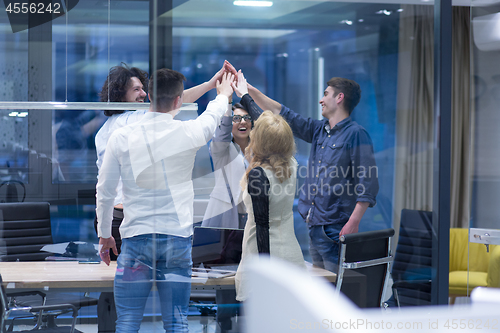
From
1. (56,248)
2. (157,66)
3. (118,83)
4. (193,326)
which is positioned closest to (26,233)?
(56,248)

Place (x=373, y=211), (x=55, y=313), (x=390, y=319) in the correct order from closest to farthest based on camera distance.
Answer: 1. (x=390, y=319)
2. (x=55, y=313)
3. (x=373, y=211)

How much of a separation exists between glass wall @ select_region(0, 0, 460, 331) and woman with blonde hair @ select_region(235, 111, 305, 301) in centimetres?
31

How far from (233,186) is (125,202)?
0.73 m

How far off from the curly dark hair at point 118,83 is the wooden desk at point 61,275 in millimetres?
1049

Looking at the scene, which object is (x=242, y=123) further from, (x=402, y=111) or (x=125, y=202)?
(x=402, y=111)

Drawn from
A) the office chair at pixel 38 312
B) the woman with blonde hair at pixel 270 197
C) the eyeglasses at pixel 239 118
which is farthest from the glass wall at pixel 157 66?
the office chair at pixel 38 312

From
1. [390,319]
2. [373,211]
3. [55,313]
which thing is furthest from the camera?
A: [373,211]

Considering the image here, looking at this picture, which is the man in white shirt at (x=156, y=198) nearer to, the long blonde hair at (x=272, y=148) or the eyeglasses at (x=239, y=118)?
the eyeglasses at (x=239, y=118)

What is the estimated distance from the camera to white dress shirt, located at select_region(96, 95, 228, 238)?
309 centimetres

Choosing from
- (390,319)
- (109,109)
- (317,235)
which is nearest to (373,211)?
(317,235)

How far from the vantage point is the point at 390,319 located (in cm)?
87

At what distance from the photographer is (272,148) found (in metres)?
2.80

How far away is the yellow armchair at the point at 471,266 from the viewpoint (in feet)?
11.1

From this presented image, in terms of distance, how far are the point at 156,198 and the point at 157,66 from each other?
914 mm
